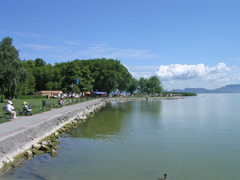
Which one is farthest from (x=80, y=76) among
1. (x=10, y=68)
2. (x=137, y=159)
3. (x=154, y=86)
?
(x=137, y=159)

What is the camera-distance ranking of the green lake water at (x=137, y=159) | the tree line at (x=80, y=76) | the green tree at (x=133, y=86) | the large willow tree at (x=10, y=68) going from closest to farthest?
the green lake water at (x=137, y=159), the large willow tree at (x=10, y=68), the tree line at (x=80, y=76), the green tree at (x=133, y=86)

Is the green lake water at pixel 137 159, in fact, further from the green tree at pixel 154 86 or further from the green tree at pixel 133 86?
the green tree at pixel 154 86

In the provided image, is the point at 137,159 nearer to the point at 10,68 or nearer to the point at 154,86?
the point at 10,68

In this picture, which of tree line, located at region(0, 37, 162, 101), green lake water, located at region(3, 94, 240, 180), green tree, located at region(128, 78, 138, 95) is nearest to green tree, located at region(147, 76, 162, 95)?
green tree, located at region(128, 78, 138, 95)

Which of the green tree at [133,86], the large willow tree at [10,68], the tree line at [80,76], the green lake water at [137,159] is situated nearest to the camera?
the green lake water at [137,159]

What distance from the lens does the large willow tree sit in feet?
119

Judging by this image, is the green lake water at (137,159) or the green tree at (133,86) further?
the green tree at (133,86)

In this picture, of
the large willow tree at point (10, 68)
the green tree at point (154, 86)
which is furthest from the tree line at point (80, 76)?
the green tree at point (154, 86)

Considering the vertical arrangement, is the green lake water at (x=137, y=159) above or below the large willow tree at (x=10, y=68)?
below

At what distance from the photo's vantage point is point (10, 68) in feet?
120

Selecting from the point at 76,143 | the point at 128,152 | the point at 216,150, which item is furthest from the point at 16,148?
the point at 216,150

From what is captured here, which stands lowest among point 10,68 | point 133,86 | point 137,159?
point 137,159

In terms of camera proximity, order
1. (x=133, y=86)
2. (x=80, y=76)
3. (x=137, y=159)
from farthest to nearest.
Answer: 1. (x=133, y=86)
2. (x=80, y=76)
3. (x=137, y=159)

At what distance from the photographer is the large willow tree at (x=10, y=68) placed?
119ft
